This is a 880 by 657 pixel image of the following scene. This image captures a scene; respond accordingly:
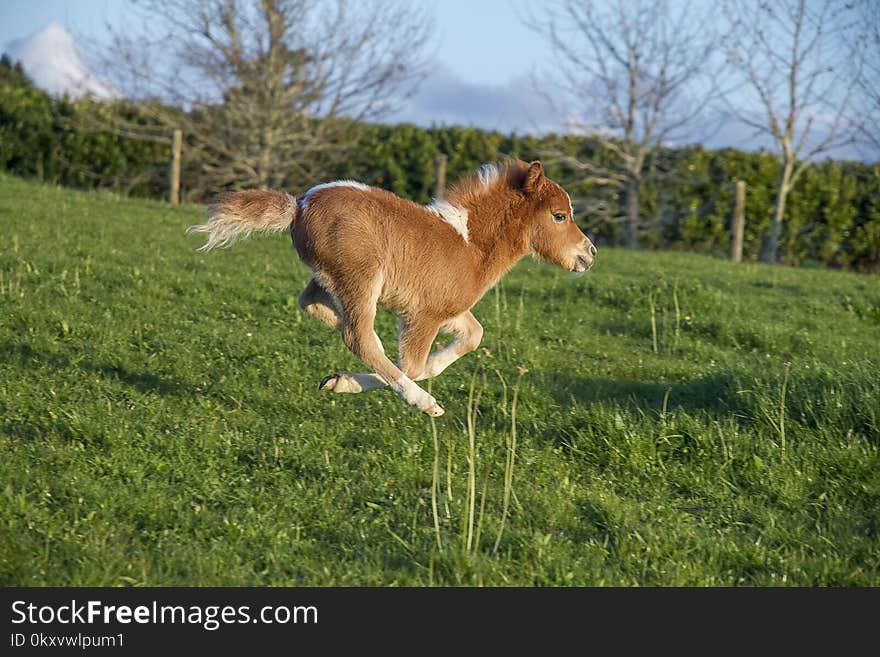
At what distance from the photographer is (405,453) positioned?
558 centimetres

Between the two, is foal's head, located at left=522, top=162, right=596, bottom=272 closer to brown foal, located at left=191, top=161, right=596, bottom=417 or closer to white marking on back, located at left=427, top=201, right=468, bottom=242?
brown foal, located at left=191, top=161, right=596, bottom=417

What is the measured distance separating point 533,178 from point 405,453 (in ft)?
6.52

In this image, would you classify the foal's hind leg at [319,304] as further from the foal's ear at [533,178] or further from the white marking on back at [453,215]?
the foal's ear at [533,178]

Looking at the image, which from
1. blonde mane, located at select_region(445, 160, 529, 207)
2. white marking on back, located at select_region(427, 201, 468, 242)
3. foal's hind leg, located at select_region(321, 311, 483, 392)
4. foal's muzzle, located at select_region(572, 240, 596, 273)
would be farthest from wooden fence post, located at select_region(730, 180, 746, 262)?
white marking on back, located at select_region(427, 201, 468, 242)

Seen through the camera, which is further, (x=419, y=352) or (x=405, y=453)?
(x=419, y=352)

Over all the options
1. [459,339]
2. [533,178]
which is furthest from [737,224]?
[459,339]

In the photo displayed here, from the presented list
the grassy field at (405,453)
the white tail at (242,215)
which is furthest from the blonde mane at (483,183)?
the grassy field at (405,453)

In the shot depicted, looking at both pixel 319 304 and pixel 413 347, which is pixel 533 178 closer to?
pixel 413 347

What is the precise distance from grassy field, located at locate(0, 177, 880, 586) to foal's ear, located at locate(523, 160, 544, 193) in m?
1.49

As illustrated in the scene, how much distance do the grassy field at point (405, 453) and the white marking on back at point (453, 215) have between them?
3.93 ft
